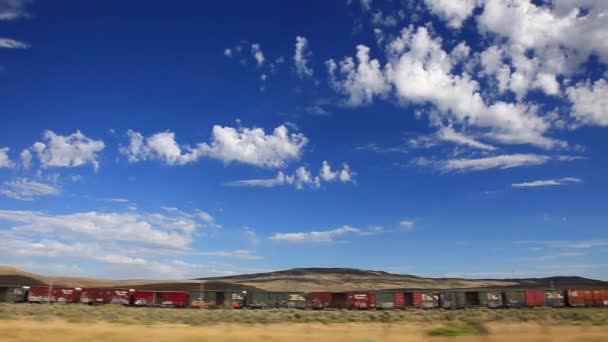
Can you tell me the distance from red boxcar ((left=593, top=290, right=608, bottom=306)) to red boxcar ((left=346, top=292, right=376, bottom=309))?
28.2 meters

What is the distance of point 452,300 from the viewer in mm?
63969

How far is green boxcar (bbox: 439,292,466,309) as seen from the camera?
63406 millimetres

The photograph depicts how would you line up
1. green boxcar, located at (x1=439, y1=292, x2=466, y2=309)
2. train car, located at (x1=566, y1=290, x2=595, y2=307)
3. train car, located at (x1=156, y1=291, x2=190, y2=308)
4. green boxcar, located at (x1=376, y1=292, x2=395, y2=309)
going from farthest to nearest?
train car, located at (x1=156, y1=291, x2=190, y2=308)
green boxcar, located at (x1=439, y1=292, x2=466, y2=309)
green boxcar, located at (x1=376, y1=292, x2=395, y2=309)
train car, located at (x1=566, y1=290, x2=595, y2=307)

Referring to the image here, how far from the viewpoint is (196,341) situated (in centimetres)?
1691

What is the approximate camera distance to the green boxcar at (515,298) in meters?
62.5

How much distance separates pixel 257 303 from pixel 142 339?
52936 millimetres

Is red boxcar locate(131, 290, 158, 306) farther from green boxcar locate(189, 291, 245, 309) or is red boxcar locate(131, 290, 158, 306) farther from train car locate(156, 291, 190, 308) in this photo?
green boxcar locate(189, 291, 245, 309)

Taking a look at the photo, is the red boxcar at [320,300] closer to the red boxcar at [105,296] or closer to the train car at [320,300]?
the train car at [320,300]

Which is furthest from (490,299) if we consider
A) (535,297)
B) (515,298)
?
(535,297)

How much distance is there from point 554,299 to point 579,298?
327 cm

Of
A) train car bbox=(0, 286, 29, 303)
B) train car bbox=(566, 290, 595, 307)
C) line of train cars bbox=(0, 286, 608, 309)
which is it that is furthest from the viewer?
train car bbox=(0, 286, 29, 303)

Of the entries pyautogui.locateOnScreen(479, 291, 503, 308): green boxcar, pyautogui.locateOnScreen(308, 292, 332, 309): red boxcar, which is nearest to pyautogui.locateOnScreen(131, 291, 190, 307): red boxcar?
pyautogui.locateOnScreen(308, 292, 332, 309): red boxcar

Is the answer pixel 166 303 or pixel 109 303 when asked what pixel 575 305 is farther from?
pixel 109 303

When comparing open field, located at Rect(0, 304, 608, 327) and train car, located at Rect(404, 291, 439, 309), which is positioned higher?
train car, located at Rect(404, 291, 439, 309)
